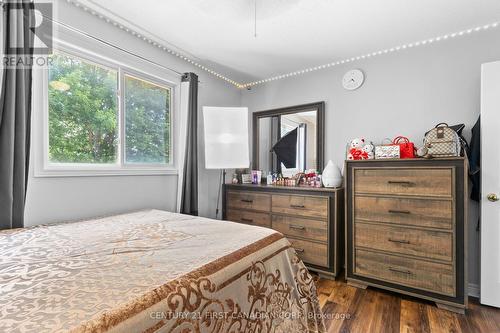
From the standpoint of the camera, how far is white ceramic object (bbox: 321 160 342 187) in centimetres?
Result: 243

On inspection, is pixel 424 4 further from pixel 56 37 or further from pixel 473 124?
pixel 56 37

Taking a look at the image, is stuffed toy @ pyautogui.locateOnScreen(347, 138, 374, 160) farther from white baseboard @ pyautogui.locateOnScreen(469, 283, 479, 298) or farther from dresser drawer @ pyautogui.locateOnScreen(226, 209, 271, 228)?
white baseboard @ pyautogui.locateOnScreen(469, 283, 479, 298)

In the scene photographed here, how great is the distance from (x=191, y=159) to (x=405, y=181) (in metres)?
2.06

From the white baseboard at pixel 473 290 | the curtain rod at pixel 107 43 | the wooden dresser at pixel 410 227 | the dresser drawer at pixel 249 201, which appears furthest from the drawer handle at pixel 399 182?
the curtain rod at pixel 107 43

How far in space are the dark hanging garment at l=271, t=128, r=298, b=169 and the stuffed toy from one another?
76 centimetres

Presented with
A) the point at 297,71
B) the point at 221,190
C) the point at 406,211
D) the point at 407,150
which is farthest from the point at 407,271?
the point at 297,71

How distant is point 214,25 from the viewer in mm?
2070

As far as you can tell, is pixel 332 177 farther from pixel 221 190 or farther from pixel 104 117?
pixel 104 117

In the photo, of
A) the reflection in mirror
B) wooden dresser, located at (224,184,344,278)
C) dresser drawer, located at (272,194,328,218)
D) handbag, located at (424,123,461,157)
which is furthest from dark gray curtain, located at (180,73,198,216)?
handbag, located at (424,123,461,157)

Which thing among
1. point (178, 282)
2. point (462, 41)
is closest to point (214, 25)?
point (178, 282)

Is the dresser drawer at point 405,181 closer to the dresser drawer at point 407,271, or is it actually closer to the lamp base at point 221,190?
the dresser drawer at point 407,271

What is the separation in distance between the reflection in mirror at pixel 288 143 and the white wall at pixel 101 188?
0.87m

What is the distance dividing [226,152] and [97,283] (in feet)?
6.61

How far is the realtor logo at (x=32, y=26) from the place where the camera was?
1458 millimetres
